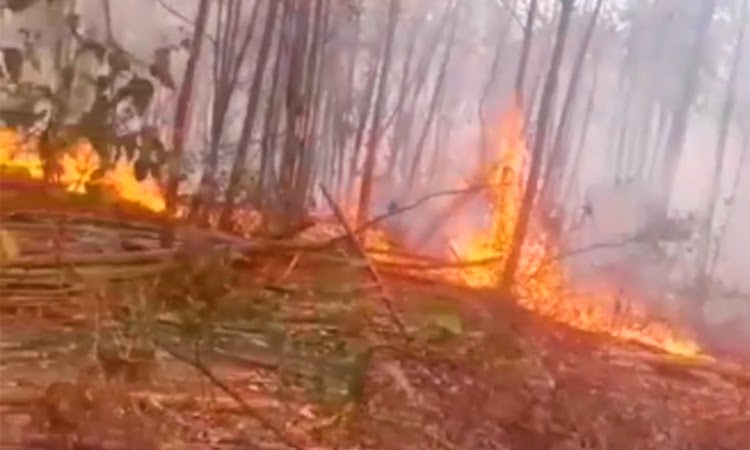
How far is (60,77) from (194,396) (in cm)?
27

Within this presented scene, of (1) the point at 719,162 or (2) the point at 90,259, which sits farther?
(1) the point at 719,162

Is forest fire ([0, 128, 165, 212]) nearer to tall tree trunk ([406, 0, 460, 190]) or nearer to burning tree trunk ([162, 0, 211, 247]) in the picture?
burning tree trunk ([162, 0, 211, 247])

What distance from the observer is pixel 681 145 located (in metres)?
1.25

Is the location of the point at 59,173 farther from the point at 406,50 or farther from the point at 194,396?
the point at 406,50

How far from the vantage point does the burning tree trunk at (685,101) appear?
125cm

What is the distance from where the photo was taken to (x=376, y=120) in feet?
3.82

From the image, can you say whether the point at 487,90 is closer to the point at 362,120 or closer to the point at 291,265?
the point at 362,120

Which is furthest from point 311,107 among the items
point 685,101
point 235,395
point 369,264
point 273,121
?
point 685,101

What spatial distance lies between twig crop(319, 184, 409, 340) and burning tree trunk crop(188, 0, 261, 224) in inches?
3.7

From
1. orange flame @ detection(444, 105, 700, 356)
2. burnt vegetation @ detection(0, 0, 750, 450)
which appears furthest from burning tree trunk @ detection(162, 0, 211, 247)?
orange flame @ detection(444, 105, 700, 356)

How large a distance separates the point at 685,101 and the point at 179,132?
464 mm

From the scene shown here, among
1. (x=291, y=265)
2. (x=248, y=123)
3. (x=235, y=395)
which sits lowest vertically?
(x=235, y=395)

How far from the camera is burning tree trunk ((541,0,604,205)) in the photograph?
1221 mm

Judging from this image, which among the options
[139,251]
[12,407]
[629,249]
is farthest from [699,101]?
[12,407]
